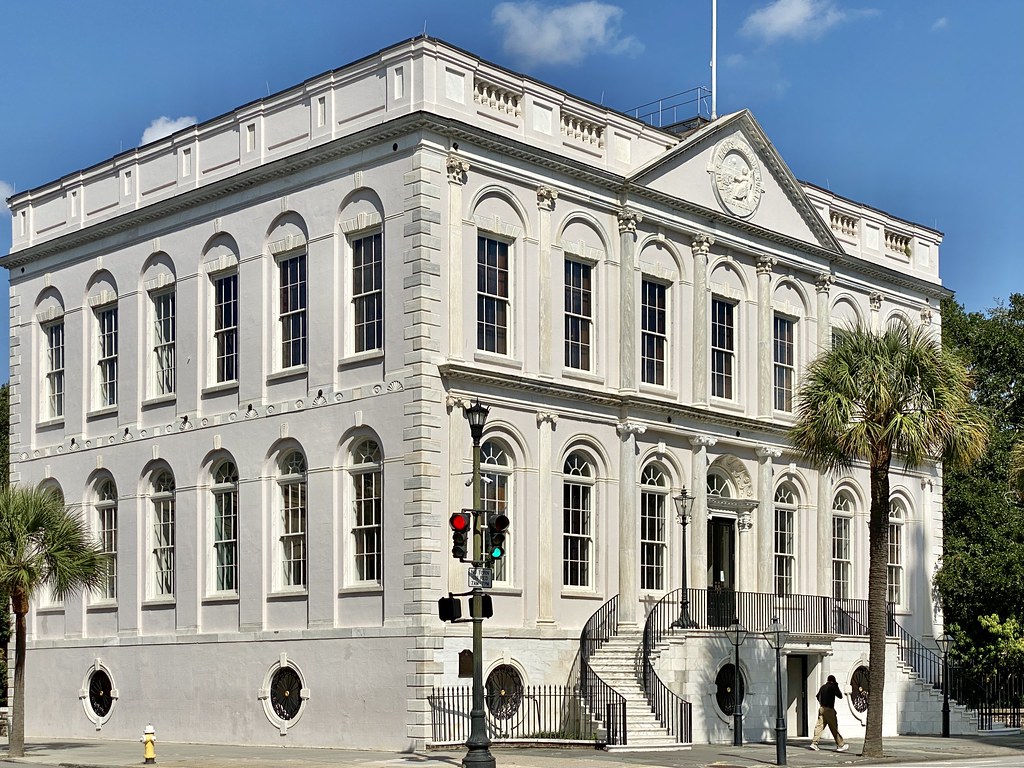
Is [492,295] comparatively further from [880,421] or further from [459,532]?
[459,532]

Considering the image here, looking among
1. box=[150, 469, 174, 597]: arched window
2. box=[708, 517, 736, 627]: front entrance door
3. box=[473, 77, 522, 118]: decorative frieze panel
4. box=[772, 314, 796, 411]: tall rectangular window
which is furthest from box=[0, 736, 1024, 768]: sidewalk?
box=[473, 77, 522, 118]: decorative frieze panel

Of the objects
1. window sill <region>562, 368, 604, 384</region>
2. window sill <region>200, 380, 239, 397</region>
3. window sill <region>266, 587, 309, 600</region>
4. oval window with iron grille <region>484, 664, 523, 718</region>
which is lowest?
oval window with iron grille <region>484, 664, 523, 718</region>

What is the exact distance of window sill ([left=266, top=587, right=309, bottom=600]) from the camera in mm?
34562

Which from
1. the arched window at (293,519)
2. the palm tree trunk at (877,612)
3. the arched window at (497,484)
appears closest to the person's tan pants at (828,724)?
the palm tree trunk at (877,612)

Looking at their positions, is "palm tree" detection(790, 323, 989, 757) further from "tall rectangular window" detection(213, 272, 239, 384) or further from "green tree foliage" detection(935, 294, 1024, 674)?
"tall rectangular window" detection(213, 272, 239, 384)

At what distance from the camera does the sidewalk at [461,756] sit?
2873cm

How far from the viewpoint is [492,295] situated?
34.3 m

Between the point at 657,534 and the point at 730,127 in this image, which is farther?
the point at 730,127

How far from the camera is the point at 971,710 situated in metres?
42.3

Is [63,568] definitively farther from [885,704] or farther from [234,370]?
[885,704]

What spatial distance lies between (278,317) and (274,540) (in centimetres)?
497

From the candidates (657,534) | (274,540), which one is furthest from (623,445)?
(274,540)

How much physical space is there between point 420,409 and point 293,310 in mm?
5179

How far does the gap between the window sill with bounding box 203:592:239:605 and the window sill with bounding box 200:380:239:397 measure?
461 centimetres
